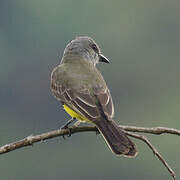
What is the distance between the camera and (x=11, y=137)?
46.2 m

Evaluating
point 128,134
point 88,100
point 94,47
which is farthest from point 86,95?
point 94,47

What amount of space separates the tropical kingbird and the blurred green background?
83.2ft

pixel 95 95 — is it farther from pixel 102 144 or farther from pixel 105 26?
pixel 105 26

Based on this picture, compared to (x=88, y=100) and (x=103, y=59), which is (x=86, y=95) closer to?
(x=88, y=100)

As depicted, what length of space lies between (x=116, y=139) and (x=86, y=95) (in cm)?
101

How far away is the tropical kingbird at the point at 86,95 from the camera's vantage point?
22.8ft

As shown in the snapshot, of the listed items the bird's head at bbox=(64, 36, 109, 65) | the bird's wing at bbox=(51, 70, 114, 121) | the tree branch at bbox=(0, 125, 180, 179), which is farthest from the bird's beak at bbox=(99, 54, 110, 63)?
the tree branch at bbox=(0, 125, 180, 179)

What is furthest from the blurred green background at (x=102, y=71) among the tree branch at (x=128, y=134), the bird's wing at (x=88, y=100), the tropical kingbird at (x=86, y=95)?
the tree branch at (x=128, y=134)

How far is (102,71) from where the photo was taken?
61656 mm

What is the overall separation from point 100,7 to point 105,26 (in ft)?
21.8

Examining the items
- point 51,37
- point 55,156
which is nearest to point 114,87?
point 51,37

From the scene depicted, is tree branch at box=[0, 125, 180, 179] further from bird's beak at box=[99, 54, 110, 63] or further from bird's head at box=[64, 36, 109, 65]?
bird's beak at box=[99, 54, 110, 63]

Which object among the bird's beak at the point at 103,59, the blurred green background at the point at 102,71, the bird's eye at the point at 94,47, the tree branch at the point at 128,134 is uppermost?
the blurred green background at the point at 102,71

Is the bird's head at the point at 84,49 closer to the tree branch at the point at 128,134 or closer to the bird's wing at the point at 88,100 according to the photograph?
the bird's wing at the point at 88,100
